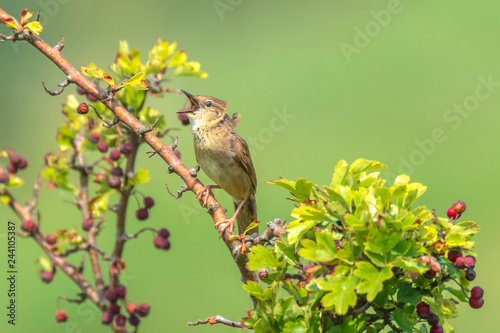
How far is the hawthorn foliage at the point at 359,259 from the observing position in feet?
4.31

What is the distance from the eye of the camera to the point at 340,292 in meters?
1.31

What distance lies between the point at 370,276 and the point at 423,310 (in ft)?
0.71

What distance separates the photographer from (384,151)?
551 cm

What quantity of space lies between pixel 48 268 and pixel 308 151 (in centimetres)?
347

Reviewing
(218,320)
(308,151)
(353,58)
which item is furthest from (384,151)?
(218,320)

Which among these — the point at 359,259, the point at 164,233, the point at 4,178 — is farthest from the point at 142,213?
the point at 359,259

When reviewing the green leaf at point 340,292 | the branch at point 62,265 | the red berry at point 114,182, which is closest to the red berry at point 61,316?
the branch at point 62,265

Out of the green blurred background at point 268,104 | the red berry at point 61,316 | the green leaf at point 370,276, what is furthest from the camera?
the green blurred background at point 268,104

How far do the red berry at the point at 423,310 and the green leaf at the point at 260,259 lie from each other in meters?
0.33

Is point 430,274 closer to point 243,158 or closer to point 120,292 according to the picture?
point 120,292

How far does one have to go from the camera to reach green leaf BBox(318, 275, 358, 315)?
131 cm

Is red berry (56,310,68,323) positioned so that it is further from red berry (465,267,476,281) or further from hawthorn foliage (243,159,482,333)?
red berry (465,267,476,281)

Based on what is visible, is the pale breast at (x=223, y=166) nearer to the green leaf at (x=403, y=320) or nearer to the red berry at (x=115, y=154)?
the red berry at (x=115, y=154)

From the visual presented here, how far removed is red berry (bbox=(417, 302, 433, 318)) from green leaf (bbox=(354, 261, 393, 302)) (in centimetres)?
20
